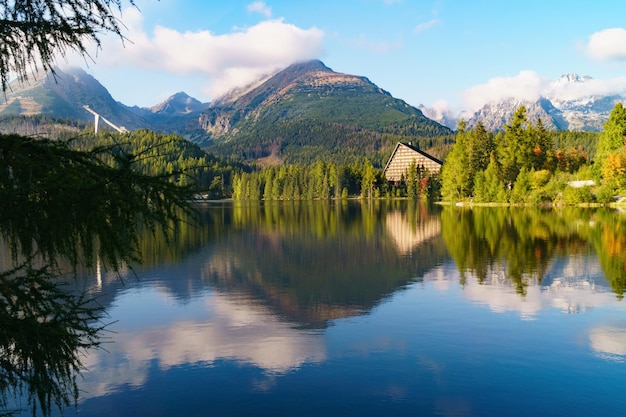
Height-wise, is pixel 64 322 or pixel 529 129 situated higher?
pixel 529 129

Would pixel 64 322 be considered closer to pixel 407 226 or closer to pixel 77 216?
pixel 77 216

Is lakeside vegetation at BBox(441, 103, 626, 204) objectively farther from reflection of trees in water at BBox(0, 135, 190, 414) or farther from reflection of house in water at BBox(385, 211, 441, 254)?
reflection of trees in water at BBox(0, 135, 190, 414)

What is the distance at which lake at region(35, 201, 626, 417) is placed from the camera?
39.1ft

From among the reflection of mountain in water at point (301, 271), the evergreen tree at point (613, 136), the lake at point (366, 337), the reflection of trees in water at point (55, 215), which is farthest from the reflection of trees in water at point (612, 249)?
the evergreen tree at point (613, 136)

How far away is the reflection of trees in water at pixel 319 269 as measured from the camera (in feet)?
70.3

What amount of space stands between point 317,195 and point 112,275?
512 ft

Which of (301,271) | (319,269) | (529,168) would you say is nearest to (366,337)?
(301,271)

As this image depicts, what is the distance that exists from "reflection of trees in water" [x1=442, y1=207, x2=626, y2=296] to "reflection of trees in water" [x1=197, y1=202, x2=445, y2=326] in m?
2.32

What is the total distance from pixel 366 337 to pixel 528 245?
2480 centimetres

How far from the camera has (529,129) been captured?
9612 cm

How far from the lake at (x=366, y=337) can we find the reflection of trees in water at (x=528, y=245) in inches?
11.1

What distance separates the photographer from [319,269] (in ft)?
97.4

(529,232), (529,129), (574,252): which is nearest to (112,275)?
(574,252)

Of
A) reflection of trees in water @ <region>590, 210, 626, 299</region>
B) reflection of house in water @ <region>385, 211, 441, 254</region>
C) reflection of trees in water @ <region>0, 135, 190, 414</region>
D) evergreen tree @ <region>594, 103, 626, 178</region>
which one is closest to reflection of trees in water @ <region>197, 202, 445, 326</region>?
reflection of house in water @ <region>385, 211, 441, 254</region>
